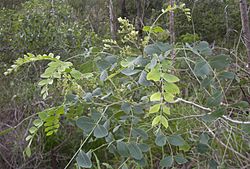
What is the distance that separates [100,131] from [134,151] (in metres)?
0.11

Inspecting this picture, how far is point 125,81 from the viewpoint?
4.98 feet

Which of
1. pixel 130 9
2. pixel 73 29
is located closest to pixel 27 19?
pixel 73 29

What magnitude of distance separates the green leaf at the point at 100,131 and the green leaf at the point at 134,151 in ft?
0.28

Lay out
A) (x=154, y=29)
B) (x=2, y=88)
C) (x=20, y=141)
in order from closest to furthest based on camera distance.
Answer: (x=154, y=29), (x=20, y=141), (x=2, y=88)

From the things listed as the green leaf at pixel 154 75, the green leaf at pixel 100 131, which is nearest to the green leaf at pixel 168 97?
the green leaf at pixel 154 75

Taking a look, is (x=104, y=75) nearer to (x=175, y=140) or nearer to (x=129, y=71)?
(x=129, y=71)

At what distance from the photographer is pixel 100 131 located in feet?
3.88

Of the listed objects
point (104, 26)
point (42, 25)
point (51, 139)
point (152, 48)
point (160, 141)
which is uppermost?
point (152, 48)

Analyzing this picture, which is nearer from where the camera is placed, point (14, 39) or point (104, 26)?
point (14, 39)

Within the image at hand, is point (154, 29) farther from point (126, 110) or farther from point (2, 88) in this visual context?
point (2, 88)

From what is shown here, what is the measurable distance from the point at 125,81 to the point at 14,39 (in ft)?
10.4

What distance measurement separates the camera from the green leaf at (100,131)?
1172 mm

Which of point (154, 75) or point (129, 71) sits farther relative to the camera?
point (129, 71)

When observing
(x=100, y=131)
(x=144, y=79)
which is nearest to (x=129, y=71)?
(x=144, y=79)
